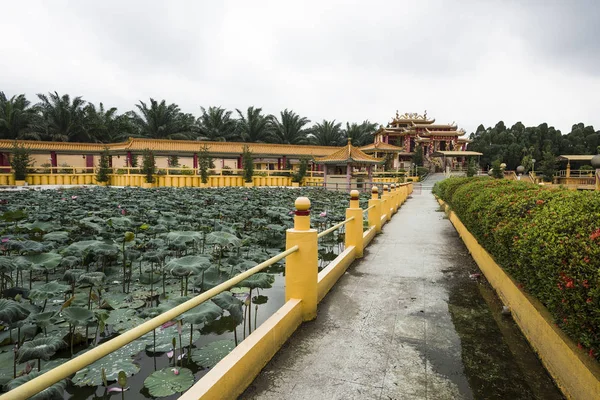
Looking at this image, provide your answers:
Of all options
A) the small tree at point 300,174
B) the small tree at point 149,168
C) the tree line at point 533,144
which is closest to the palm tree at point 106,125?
the small tree at point 149,168

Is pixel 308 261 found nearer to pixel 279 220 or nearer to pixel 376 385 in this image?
pixel 376 385

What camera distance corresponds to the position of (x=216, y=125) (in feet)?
127

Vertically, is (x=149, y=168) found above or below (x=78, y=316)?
above

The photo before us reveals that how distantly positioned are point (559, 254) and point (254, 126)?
125 ft

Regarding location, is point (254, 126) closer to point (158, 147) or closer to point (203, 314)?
point (158, 147)

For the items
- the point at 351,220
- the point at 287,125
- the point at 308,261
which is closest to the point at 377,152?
the point at 287,125

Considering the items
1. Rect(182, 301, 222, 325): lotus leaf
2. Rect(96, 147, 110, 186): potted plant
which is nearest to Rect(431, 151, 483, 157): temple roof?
Rect(96, 147, 110, 186): potted plant

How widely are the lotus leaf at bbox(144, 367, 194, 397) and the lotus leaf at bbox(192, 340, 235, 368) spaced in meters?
0.25

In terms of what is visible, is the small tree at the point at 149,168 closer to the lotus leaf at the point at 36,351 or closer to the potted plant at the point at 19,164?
the potted plant at the point at 19,164

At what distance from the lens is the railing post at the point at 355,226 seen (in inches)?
239

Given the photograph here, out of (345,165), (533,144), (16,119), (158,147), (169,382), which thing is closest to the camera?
(169,382)

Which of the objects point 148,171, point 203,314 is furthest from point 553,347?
point 148,171

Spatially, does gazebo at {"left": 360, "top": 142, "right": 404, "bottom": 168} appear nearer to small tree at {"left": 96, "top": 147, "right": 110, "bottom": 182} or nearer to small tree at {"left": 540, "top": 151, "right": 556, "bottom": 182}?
small tree at {"left": 540, "top": 151, "right": 556, "bottom": 182}

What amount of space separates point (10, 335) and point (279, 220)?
556 centimetres
